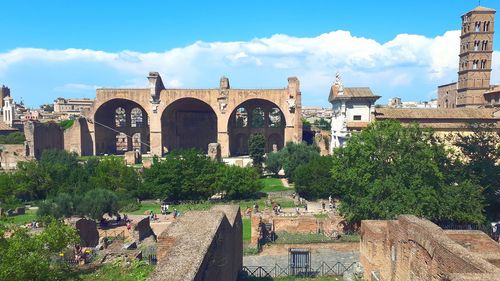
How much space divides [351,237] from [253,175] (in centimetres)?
1081

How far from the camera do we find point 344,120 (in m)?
36.1

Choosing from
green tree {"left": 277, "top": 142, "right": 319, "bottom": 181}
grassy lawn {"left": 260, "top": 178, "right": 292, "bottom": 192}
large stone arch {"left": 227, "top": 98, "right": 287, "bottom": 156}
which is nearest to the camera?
grassy lawn {"left": 260, "top": 178, "right": 292, "bottom": 192}

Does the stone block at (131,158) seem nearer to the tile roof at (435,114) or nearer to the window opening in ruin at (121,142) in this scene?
the window opening in ruin at (121,142)

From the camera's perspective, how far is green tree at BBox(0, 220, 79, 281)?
25.0 ft

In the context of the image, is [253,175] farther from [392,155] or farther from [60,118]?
[60,118]

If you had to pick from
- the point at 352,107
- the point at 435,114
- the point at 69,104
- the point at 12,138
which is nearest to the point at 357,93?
the point at 352,107

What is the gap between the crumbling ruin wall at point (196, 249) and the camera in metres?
6.11

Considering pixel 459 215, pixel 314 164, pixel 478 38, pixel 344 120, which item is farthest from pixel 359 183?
pixel 478 38

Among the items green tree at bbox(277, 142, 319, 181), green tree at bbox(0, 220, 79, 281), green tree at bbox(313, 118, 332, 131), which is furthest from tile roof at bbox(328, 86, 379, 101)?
green tree at bbox(313, 118, 332, 131)

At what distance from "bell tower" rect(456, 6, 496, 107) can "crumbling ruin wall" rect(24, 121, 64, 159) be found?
5297 centimetres

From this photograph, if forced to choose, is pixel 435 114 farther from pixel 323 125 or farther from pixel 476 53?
pixel 323 125

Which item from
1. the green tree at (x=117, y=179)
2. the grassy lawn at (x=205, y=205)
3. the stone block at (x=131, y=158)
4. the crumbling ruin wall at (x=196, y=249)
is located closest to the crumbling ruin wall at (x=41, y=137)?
the stone block at (x=131, y=158)

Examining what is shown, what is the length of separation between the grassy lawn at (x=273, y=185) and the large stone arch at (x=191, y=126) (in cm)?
2061

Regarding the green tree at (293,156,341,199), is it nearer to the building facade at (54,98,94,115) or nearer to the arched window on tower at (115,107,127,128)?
the arched window on tower at (115,107,127,128)
